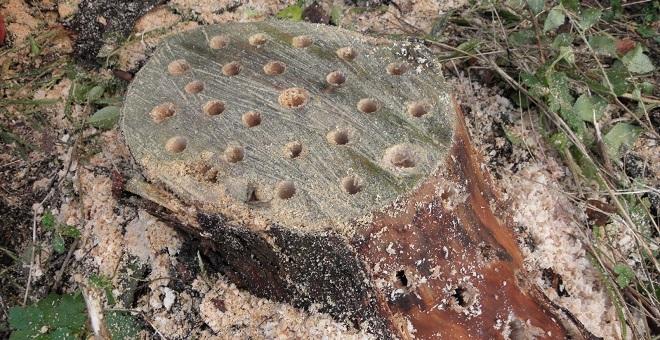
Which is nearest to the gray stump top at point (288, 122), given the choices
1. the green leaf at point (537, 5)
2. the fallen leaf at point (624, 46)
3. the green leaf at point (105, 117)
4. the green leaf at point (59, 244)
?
the green leaf at point (105, 117)

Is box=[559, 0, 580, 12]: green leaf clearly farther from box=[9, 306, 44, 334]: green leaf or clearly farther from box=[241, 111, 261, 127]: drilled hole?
box=[9, 306, 44, 334]: green leaf

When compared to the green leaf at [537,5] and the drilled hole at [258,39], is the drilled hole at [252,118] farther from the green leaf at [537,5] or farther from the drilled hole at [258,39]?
the green leaf at [537,5]

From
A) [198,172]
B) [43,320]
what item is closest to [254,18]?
[198,172]

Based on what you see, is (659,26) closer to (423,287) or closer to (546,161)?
(546,161)

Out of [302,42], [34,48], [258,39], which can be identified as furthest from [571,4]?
[34,48]

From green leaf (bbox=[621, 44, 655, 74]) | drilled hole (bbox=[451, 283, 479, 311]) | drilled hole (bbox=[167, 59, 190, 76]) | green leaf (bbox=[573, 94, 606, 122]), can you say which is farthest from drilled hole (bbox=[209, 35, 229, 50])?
green leaf (bbox=[621, 44, 655, 74])

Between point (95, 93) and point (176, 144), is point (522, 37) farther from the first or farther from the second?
point (95, 93)
